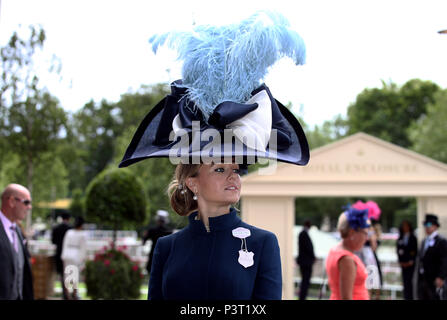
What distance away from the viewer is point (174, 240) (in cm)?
191

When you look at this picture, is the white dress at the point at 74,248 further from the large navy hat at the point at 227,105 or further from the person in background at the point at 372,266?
the large navy hat at the point at 227,105

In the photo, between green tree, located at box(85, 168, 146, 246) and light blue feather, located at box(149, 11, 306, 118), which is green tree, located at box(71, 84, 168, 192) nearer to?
light blue feather, located at box(149, 11, 306, 118)

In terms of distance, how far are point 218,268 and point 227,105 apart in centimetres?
51

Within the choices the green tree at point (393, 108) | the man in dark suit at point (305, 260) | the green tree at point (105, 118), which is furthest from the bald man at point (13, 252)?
Result: the green tree at point (393, 108)

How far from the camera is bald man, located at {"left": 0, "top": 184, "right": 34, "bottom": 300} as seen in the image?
381 centimetres

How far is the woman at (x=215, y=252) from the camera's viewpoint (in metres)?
1.71

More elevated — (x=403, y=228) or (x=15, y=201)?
(x=15, y=201)

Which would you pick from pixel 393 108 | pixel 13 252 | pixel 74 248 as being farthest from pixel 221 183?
pixel 393 108

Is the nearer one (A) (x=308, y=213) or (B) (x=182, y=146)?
(B) (x=182, y=146)

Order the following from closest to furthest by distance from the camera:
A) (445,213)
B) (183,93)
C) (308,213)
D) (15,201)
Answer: (183,93), (15,201), (445,213), (308,213)

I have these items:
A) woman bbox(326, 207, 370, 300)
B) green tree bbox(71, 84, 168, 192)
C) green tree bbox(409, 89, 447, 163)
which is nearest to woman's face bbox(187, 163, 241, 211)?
green tree bbox(71, 84, 168, 192)
